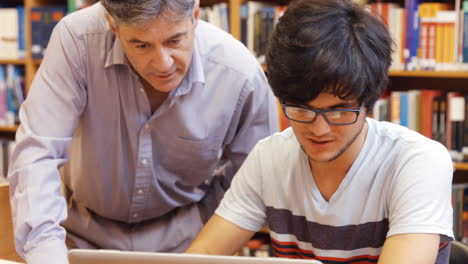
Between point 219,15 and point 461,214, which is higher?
point 219,15

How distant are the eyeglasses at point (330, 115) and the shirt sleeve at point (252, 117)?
53 centimetres

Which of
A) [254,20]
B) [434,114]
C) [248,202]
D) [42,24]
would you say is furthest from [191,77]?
[42,24]

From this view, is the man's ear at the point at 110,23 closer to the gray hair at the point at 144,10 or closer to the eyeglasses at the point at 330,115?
the gray hair at the point at 144,10

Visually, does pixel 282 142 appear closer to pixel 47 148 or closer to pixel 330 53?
pixel 330 53

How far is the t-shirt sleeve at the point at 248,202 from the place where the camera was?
1549 millimetres

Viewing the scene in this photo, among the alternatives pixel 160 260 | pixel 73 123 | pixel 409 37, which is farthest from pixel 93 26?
pixel 409 37

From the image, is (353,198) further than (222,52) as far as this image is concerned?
No

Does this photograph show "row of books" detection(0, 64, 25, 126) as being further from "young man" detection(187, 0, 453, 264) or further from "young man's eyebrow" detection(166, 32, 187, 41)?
"young man" detection(187, 0, 453, 264)

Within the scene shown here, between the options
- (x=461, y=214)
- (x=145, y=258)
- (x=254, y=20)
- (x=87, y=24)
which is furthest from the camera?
(x=254, y=20)

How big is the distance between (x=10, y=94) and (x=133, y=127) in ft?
6.56

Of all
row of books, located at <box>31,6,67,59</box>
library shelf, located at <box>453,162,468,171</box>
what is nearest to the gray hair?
library shelf, located at <box>453,162,468,171</box>

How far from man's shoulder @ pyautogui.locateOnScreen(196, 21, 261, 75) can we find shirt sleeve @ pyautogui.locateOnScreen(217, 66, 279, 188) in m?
0.04

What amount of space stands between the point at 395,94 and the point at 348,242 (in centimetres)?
162

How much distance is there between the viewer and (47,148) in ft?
5.21
